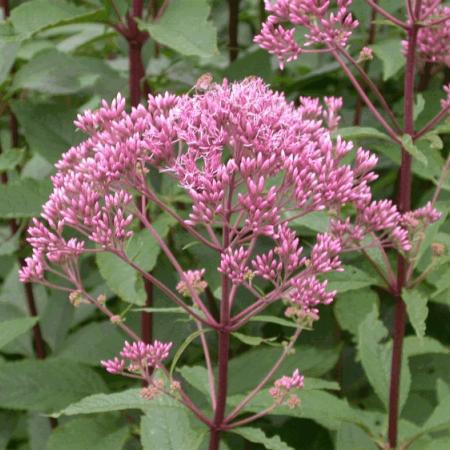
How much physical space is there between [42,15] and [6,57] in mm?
395

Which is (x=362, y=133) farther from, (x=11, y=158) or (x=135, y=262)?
(x=11, y=158)

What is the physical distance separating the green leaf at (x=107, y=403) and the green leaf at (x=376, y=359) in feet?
2.58

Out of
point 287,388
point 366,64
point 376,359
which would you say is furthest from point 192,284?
point 366,64

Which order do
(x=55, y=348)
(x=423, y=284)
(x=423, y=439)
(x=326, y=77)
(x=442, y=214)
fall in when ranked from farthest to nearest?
(x=326, y=77) → (x=55, y=348) → (x=423, y=284) → (x=423, y=439) → (x=442, y=214)

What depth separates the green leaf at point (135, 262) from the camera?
8.81ft

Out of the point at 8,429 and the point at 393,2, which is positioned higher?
the point at 393,2

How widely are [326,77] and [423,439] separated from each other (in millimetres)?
1779

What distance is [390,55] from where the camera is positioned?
9.95 ft

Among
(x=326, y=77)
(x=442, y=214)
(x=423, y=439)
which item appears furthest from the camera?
(x=326, y=77)

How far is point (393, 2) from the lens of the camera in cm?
326

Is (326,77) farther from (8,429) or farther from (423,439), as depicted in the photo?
(8,429)

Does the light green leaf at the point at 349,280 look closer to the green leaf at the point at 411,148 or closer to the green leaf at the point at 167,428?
the green leaf at the point at 411,148

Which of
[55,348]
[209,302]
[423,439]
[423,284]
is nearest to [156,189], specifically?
[209,302]

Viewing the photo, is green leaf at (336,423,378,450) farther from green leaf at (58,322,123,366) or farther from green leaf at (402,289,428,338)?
green leaf at (58,322,123,366)
